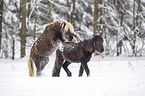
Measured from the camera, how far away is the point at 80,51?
16.6 ft

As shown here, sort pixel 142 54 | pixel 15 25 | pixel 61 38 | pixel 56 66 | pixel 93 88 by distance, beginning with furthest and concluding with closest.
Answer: pixel 15 25, pixel 142 54, pixel 56 66, pixel 61 38, pixel 93 88

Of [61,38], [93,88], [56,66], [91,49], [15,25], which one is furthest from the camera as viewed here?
[15,25]

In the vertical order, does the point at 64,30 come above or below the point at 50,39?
above

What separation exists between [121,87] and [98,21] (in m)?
8.93

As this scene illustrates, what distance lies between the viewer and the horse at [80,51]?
4.93m

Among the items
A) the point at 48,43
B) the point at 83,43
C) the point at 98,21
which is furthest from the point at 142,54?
the point at 48,43

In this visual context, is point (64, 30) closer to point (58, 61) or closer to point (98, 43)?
point (98, 43)

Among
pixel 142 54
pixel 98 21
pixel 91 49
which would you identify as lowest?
pixel 142 54

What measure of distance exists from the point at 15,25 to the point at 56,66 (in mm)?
17630

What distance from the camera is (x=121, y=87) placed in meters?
4.02

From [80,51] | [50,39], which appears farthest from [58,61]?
[50,39]

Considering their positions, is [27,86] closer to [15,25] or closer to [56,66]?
[56,66]

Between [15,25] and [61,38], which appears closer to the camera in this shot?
[61,38]

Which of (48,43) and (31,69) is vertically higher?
(48,43)
